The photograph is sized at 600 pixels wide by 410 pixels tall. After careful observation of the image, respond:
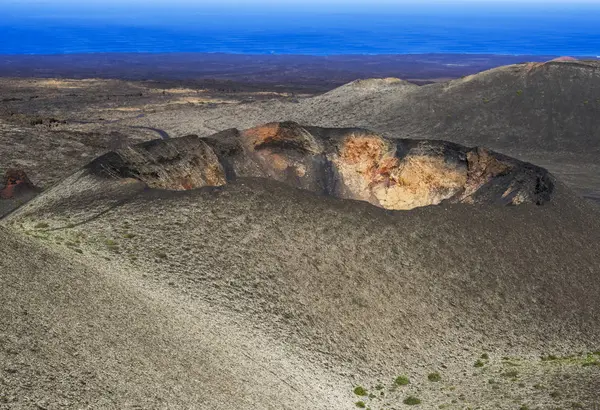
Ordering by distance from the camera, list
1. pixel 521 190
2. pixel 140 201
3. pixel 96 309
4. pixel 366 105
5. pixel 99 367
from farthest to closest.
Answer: pixel 366 105
pixel 521 190
pixel 140 201
pixel 96 309
pixel 99 367

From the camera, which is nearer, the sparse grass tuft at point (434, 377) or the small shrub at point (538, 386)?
the small shrub at point (538, 386)

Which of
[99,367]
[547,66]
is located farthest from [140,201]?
[547,66]

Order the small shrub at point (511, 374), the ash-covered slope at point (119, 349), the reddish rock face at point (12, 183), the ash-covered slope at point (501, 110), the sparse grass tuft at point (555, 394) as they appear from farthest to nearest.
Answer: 1. the ash-covered slope at point (501, 110)
2. the reddish rock face at point (12, 183)
3. the small shrub at point (511, 374)
4. the sparse grass tuft at point (555, 394)
5. the ash-covered slope at point (119, 349)

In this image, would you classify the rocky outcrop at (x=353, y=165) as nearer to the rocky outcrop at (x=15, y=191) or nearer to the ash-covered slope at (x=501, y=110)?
the rocky outcrop at (x=15, y=191)

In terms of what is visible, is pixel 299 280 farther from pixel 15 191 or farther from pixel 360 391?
pixel 15 191

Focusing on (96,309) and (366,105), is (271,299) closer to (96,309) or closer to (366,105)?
(96,309)

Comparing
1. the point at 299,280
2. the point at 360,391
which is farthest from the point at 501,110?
the point at 360,391

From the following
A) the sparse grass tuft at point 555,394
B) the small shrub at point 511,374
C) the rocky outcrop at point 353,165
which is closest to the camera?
the sparse grass tuft at point 555,394

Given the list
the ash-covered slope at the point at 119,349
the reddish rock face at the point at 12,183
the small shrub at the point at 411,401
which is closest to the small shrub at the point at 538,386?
the small shrub at the point at 411,401
